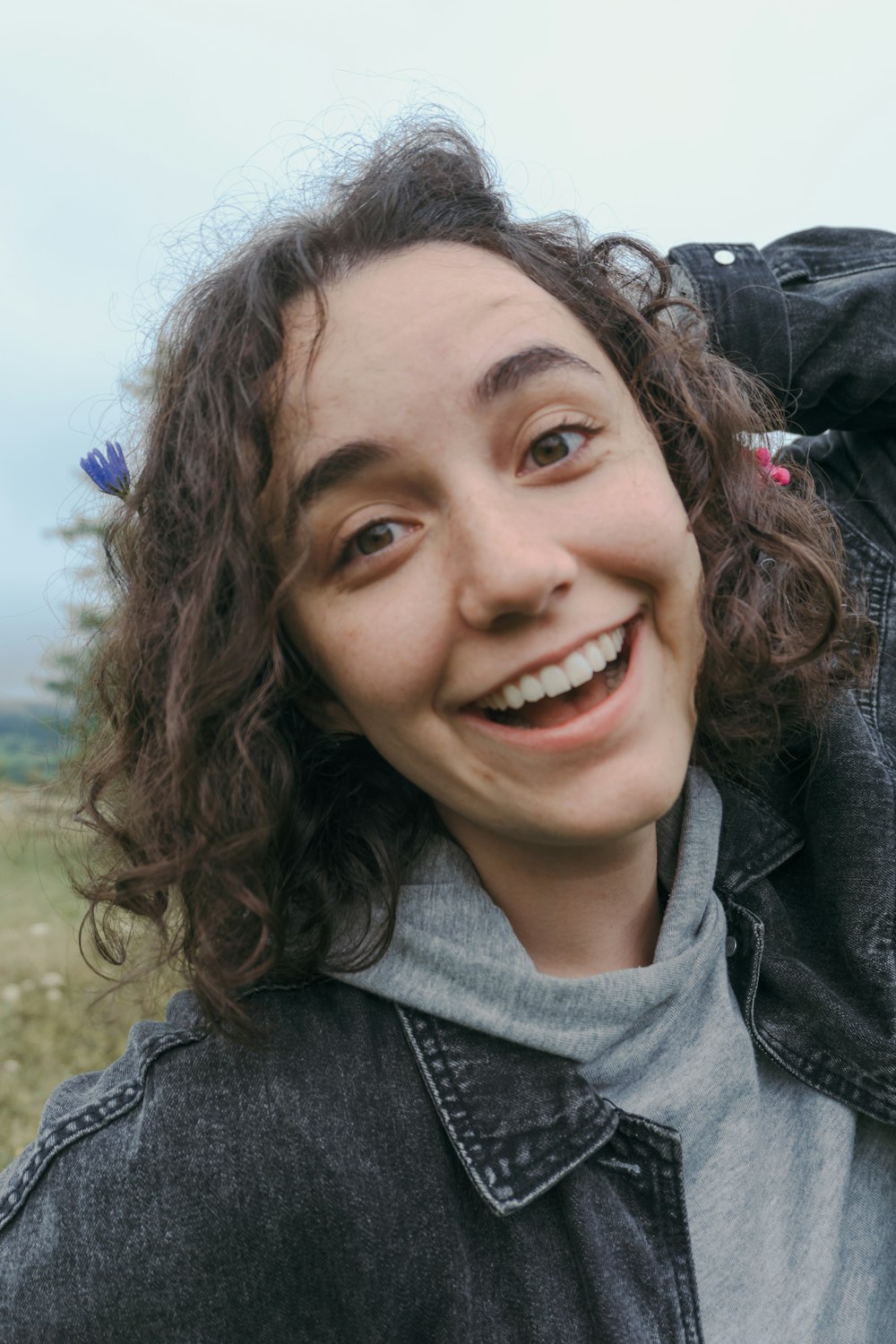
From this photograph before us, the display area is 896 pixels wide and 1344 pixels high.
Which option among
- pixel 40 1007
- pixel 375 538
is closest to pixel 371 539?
pixel 375 538

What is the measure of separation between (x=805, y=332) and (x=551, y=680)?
1159mm

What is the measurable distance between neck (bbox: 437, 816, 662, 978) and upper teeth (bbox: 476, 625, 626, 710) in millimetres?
281

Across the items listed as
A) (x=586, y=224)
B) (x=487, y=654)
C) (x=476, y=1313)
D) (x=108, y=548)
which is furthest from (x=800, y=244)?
(x=476, y=1313)

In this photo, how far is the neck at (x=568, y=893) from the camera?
1.68 meters

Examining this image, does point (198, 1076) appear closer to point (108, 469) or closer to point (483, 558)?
point (483, 558)

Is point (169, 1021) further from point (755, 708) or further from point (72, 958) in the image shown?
point (72, 958)

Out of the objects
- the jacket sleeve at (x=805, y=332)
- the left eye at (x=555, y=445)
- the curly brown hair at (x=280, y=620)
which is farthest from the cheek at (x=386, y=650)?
the jacket sleeve at (x=805, y=332)

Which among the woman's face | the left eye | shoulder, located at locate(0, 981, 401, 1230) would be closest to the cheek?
the woman's face

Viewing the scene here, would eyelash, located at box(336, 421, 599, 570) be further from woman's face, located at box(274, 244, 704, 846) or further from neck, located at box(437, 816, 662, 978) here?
neck, located at box(437, 816, 662, 978)

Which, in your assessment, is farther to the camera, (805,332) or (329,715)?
(805,332)

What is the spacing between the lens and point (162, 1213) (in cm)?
147

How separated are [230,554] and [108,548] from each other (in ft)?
1.44

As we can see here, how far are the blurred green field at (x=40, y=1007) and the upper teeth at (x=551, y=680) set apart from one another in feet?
3.08

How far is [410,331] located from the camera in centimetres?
150
